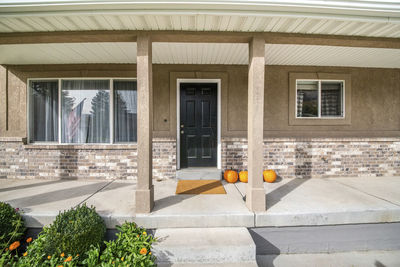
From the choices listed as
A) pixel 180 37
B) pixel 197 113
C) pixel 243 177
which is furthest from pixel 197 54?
pixel 243 177

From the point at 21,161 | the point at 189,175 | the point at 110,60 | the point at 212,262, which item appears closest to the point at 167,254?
the point at 212,262

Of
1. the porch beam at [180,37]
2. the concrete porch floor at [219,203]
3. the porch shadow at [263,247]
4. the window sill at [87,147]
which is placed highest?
the porch beam at [180,37]

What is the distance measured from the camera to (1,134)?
172 inches

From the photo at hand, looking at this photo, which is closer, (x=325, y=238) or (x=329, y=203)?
(x=325, y=238)

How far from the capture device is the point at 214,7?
229cm

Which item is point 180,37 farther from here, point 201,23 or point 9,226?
point 9,226

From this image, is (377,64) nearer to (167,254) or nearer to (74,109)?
(167,254)

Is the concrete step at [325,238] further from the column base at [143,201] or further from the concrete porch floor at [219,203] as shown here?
the column base at [143,201]

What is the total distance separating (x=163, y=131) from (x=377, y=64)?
508 cm

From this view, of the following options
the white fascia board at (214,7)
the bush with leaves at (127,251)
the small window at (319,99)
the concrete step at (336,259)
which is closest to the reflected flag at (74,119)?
the white fascia board at (214,7)

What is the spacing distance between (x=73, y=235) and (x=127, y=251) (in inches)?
23.4

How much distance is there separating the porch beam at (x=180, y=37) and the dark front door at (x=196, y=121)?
165cm

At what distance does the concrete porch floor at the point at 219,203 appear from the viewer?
2.55m

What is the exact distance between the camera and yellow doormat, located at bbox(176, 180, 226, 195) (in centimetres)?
341
